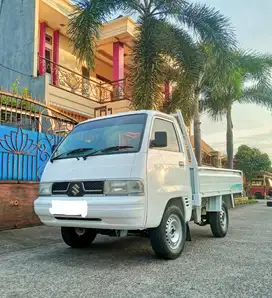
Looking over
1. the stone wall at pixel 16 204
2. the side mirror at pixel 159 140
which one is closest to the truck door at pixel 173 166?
the side mirror at pixel 159 140

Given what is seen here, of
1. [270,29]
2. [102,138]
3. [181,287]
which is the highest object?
[270,29]

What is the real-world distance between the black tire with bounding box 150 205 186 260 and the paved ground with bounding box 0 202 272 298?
5.6 inches

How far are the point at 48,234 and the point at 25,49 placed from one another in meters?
9.69

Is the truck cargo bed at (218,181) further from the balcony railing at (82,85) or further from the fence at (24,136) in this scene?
the balcony railing at (82,85)

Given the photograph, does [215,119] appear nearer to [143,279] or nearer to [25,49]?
[25,49]

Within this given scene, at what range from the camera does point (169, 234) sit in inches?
184

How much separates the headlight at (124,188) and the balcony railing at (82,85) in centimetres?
1067

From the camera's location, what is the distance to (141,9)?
11688mm

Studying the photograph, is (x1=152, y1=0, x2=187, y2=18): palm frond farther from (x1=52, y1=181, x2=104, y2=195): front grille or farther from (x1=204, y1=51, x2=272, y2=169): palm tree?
(x1=52, y1=181, x2=104, y2=195): front grille

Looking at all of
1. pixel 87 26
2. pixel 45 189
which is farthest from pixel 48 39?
pixel 45 189

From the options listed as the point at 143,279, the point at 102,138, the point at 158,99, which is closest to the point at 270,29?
the point at 158,99

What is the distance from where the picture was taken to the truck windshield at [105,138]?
4609mm

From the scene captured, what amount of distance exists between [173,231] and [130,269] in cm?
87

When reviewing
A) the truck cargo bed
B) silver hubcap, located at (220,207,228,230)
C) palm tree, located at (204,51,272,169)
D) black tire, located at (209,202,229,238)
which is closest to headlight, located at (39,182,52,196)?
the truck cargo bed
